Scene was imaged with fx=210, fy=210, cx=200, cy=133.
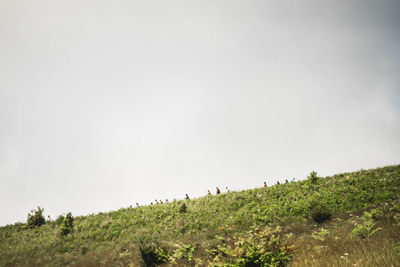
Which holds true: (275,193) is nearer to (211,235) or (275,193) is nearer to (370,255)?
(211,235)

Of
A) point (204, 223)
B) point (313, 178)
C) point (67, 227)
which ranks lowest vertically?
point (204, 223)

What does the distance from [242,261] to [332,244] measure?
12.8 feet

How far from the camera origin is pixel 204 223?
17.9 m

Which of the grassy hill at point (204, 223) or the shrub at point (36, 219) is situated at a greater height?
the shrub at point (36, 219)

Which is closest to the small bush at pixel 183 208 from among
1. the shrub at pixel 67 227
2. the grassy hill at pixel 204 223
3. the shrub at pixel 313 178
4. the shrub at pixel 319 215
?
the grassy hill at pixel 204 223

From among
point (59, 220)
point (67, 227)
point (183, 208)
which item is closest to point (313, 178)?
point (183, 208)

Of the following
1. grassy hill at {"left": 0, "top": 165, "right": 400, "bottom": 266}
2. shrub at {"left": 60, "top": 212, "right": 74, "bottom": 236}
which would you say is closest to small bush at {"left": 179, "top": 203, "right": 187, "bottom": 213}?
grassy hill at {"left": 0, "top": 165, "right": 400, "bottom": 266}

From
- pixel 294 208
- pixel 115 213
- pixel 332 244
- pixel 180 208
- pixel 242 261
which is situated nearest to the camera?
pixel 242 261

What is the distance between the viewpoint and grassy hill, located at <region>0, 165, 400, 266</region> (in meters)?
11.2

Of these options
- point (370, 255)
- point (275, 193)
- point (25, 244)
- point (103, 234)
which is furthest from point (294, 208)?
point (25, 244)

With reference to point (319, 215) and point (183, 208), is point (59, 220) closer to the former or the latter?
point (183, 208)

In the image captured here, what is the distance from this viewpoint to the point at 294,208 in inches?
647

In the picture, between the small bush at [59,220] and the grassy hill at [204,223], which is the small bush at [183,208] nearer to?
the grassy hill at [204,223]

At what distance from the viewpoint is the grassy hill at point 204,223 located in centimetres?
1116
